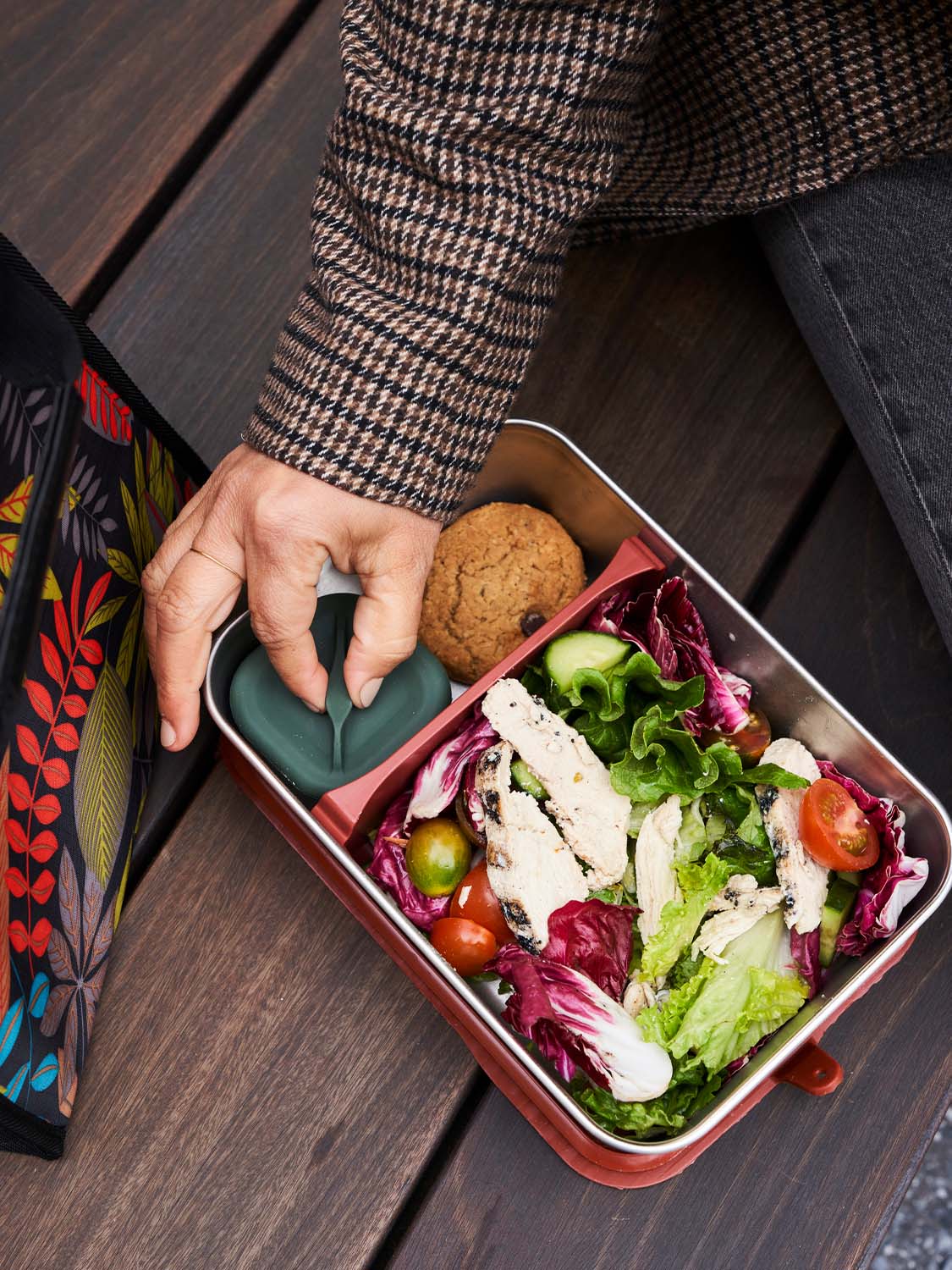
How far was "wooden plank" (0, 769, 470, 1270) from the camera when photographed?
2.47 feet

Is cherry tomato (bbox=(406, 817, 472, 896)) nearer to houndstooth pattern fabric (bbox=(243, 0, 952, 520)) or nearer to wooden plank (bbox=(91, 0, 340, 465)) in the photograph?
houndstooth pattern fabric (bbox=(243, 0, 952, 520))

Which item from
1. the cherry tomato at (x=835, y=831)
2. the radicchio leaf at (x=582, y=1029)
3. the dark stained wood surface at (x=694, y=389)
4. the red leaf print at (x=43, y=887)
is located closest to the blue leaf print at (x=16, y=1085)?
the red leaf print at (x=43, y=887)

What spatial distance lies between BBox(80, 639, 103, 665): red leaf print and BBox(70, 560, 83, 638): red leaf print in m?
0.01

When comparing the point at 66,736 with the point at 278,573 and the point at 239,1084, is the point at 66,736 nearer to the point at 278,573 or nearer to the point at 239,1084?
the point at 278,573

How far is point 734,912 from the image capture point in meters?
0.68

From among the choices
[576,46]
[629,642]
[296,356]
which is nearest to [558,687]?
[629,642]

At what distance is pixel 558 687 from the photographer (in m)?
0.72

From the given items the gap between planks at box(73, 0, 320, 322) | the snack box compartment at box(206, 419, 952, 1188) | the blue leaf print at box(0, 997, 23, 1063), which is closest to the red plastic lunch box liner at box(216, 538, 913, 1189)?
the snack box compartment at box(206, 419, 952, 1188)

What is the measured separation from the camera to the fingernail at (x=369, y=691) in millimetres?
697

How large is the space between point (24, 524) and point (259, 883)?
17.0 inches

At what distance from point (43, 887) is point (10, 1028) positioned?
0.09 m

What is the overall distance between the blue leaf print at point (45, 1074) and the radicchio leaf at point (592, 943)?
35 centimetres

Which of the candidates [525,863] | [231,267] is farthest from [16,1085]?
[231,267]

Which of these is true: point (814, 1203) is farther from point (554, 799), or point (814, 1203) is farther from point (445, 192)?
point (445, 192)
